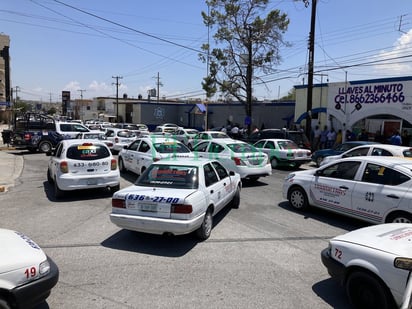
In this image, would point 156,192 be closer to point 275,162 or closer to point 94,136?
point 275,162

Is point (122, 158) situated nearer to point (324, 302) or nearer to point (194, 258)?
point (194, 258)

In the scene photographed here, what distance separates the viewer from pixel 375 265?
3.57 metres

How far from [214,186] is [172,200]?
1368 millimetres

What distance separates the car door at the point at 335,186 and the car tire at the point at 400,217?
847 mm

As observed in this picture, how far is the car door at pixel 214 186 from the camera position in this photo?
646 cm

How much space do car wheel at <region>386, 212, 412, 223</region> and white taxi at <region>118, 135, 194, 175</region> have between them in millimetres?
6842

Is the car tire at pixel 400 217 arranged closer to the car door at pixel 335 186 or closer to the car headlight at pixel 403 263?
the car door at pixel 335 186

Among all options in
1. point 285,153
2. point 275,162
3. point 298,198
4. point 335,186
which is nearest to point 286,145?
point 285,153

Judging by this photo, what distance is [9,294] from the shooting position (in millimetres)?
3135

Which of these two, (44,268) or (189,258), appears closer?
(44,268)

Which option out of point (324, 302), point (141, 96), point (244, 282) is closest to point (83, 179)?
point (244, 282)

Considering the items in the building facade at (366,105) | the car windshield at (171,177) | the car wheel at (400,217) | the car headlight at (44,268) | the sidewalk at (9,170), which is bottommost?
the sidewalk at (9,170)

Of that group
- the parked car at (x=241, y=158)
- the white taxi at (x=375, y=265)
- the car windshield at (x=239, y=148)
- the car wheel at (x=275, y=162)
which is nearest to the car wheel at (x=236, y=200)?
the parked car at (x=241, y=158)

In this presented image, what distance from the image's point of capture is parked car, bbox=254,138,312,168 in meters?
15.1
